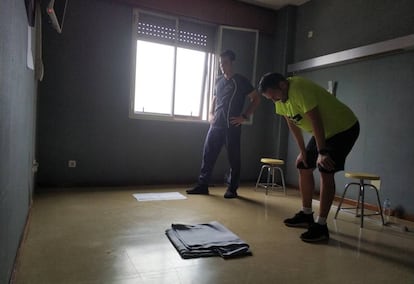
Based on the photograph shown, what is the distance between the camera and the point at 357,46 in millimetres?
3650

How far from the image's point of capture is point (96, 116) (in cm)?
384

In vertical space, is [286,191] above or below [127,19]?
below

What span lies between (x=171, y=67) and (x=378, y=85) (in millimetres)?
2498

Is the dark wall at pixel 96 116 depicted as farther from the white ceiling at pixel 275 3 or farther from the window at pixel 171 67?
the white ceiling at pixel 275 3

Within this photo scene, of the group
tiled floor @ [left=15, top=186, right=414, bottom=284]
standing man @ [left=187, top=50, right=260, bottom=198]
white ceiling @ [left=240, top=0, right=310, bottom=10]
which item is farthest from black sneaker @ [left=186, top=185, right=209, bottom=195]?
white ceiling @ [left=240, top=0, right=310, bottom=10]

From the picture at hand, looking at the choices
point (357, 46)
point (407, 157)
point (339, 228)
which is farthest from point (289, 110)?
point (357, 46)

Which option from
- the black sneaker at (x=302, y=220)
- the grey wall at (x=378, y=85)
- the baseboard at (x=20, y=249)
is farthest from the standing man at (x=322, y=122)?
the baseboard at (x=20, y=249)

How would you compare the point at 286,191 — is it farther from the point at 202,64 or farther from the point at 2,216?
the point at 2,216

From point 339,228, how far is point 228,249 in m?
1.21

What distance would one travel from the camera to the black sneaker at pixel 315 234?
2.32 m

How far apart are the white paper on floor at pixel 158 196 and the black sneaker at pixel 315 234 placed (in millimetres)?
1526

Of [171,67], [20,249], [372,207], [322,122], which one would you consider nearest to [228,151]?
[171,67]

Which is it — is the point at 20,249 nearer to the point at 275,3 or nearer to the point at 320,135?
the point at 320,135

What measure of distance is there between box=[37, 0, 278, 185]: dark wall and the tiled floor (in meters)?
0.64
